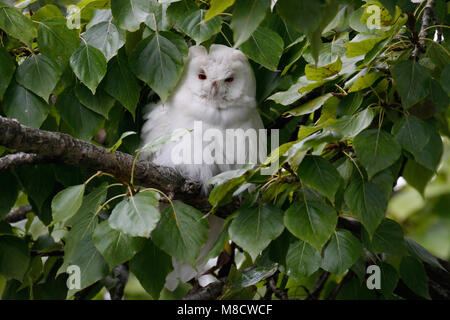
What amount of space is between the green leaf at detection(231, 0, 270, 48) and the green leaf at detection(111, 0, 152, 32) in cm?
108

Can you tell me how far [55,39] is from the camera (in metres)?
2.52

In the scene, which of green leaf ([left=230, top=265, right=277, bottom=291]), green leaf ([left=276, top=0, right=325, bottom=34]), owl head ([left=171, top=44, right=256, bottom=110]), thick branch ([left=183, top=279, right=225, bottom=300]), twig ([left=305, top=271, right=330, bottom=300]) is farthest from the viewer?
twig ([left=305, top=271, right=330, bottom=300])

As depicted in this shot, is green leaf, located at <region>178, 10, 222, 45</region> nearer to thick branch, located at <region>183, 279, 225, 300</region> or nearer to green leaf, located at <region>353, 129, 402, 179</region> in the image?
green leaf, located at <region>353, 129, 402, 179</region>

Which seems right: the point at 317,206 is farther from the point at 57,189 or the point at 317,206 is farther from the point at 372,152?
the point at 57,189

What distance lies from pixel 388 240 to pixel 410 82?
0.61 m

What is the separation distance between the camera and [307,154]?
77.2 inches

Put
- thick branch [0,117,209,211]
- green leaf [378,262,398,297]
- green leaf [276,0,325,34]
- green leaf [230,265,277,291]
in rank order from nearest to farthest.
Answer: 1. green leaf [276,0,325,34]
2. thick branch [0,117,209,211]
3. green leaf [378,262,398,297]
4. green leaf [230,265,277,291]

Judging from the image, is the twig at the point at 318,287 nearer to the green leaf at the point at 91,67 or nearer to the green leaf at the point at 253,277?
the green leaf at the point at 253,277

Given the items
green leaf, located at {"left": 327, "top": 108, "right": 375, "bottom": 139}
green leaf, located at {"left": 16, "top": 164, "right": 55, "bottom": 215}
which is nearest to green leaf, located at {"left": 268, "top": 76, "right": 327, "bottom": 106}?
green leaf, located at {"left": 327, "top": 108, "right": 375, "bottom": 139}

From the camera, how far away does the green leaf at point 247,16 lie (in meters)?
1.36

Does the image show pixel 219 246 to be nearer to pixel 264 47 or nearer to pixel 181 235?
pixel 181 235

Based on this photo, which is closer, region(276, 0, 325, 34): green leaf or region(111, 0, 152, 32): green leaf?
region(276, 0, 325, 34): green leaf

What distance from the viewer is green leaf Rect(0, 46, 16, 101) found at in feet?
8.19

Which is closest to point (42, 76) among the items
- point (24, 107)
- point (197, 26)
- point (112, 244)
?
point (24, 107)
